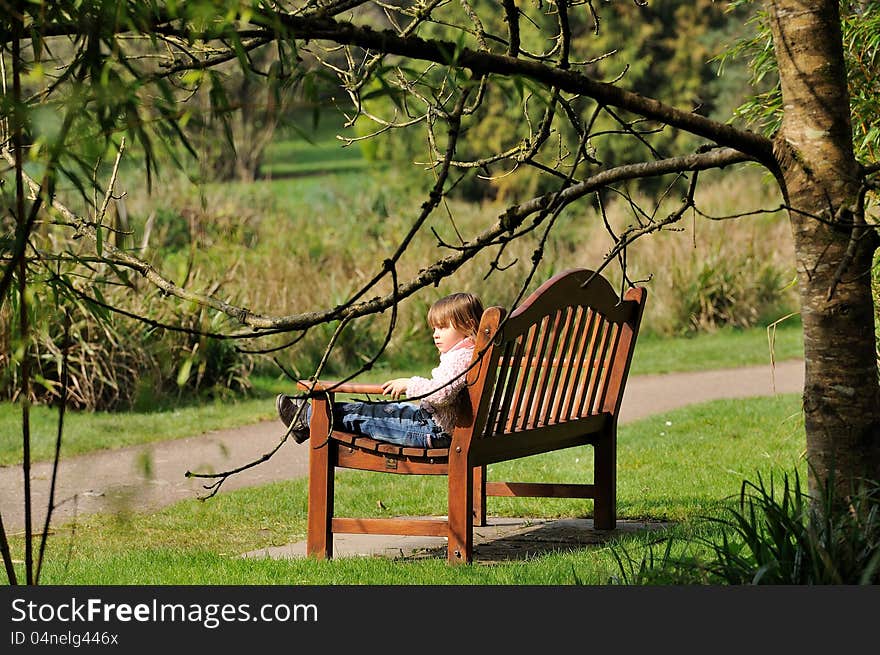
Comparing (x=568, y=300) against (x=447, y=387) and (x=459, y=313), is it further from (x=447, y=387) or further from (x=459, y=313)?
(x=447, y=387)

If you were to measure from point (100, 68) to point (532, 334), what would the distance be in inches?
131

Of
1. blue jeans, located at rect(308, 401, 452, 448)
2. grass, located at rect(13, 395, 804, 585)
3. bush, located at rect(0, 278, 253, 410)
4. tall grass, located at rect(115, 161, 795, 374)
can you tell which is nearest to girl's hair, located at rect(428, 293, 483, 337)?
blue jeans, located at rect(308, 401, 452, 448)

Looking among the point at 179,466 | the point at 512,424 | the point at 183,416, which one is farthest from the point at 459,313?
the point at 183,416

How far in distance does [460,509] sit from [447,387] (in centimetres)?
55

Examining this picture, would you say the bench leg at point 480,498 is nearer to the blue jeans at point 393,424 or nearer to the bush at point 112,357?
A: the blue jeans at point 393,424

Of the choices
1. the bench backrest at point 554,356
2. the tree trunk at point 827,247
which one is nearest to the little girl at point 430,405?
the bench backrest at point 554,356

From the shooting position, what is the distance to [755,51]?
7145mm

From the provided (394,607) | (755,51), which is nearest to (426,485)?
(755,51)

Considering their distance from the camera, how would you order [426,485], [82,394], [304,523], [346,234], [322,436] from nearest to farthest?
[322,436]
[304,523]
[426,485]
[82,394]
[346,234]

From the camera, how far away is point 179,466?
Result: 8.54 m

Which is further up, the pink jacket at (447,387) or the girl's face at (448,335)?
the girl's face at (448,335)

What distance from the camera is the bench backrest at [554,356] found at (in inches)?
206

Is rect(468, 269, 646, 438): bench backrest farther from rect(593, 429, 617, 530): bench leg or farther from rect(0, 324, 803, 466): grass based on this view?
rect(0, 324, 803, 466): grass

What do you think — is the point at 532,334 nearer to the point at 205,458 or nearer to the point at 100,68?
the point at 100,68
